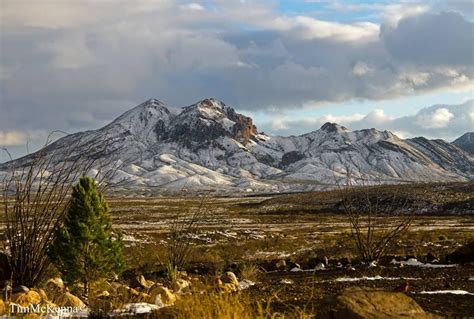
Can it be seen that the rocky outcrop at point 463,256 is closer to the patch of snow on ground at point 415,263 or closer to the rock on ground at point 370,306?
the patch of snow on ground at point 415,263

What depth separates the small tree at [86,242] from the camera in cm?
A: 1440

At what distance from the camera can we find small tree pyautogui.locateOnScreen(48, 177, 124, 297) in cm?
1440

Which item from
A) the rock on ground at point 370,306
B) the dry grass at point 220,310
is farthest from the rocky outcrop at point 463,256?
the dry grass at point 220,310

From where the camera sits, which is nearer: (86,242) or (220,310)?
(220,310)

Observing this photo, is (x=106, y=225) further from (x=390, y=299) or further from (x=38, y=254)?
(x=390, y=299)

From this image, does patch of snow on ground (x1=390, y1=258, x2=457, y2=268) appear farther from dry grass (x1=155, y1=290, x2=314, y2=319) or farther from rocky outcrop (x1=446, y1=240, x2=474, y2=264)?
dry grass (x1=155, y1=290, x2=314, y2=319)

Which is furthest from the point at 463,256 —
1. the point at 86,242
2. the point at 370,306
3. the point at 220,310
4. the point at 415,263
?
the point at 220,310

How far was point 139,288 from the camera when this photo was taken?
1470 centimetres

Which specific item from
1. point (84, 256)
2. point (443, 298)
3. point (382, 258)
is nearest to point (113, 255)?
point (84, 256)

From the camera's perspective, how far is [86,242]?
1475 cm
